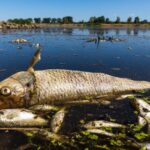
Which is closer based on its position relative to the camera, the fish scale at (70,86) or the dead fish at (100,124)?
the dead fish at (100,124)

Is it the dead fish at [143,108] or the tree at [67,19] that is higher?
the dead fish at [143,108]

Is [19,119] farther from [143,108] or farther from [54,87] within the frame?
[143,108]

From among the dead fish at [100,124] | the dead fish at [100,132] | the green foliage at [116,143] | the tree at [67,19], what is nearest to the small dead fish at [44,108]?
the dead fish at [100,124]

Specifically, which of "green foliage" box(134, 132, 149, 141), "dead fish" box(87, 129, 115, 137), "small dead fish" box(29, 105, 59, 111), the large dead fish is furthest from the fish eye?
"green foliage" box(134, 132, 149, 141)

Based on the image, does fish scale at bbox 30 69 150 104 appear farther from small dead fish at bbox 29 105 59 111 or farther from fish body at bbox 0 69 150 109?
small dead fish at bbox 29 105 59 111

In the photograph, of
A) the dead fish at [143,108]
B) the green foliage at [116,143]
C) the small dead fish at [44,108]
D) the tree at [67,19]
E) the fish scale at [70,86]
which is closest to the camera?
the green foliage at [116,143]

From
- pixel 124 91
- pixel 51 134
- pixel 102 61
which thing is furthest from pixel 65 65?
pixel 51 134

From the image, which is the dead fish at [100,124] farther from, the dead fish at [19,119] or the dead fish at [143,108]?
the dead fish at [19,119]

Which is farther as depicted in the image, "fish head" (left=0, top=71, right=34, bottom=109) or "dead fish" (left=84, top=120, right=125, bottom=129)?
"fish head" (left=0, top=71, right=34, bottom=109)
